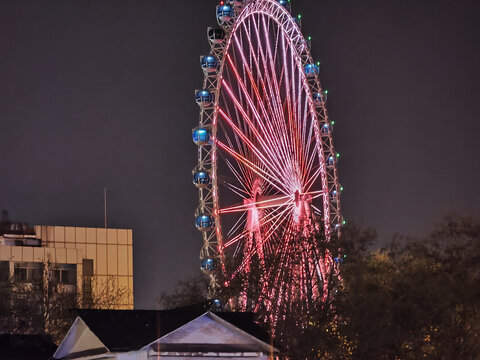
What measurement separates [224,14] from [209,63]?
3510mm

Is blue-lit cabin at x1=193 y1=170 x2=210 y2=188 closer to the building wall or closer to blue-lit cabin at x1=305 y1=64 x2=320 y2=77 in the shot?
blue-lit cabin at x1=305 y1=64 x2=320 y2=77

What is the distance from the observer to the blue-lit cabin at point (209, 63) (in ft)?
266

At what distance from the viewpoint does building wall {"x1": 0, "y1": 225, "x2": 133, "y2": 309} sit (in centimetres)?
13325

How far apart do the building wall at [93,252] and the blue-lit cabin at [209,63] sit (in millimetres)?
54611

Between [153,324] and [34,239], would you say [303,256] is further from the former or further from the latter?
[34,239]

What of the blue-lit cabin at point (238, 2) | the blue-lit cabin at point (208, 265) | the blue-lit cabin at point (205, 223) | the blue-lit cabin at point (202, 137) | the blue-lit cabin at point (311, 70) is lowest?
the blue-lit cabin at point (208, 265)

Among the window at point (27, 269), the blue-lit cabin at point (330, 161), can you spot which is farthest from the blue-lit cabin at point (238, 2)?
the window at point (27, 269)

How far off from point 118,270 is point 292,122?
6576 centimetres

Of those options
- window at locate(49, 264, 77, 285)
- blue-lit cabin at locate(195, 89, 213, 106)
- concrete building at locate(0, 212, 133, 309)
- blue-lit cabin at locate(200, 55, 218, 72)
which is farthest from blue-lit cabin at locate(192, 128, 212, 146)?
window at locate(49, 264, 77, 285)

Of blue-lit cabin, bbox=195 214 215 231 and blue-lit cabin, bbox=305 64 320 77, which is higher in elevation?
blue-lit cabin, bbox=305 64 320 77

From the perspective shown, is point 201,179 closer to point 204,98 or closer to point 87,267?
point 204,98

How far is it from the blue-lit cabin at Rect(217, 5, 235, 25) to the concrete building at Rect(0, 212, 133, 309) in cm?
5051

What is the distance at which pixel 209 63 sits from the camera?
81188 mm

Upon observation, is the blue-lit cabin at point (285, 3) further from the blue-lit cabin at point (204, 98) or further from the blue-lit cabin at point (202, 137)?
the blue-lit cabin at point (202, 137)
